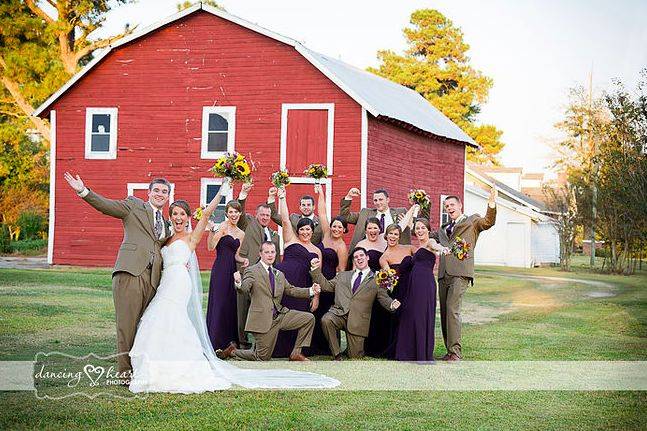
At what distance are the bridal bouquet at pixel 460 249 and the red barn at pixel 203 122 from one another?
12994 millimetres

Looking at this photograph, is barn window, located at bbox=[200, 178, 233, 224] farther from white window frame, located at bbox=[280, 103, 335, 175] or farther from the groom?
the groom

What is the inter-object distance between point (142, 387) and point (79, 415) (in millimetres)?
1045

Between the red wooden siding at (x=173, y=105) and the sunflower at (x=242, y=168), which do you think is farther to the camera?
the red wooden siding at (x=173, y=105)

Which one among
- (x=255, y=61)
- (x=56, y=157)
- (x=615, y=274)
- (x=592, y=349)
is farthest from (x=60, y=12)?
(x=592, y=349)

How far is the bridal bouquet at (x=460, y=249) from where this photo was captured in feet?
32.9

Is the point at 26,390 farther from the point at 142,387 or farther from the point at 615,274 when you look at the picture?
the point at 615,274

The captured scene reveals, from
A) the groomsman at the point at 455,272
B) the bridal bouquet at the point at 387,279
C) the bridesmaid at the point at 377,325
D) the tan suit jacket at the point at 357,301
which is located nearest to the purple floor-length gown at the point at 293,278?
the tan suit jacket at the point at 357,301

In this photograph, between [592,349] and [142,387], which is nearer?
[142,387]

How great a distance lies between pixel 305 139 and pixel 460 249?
14139 millimetres

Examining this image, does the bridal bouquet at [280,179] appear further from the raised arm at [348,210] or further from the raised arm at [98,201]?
the raised arm at [98,201]

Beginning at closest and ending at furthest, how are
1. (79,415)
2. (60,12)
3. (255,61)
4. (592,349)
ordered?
(79,415) < (592,349) < (255,61) < (60,12)

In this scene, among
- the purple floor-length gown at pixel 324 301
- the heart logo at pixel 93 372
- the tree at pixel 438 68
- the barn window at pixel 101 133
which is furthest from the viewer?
the tree at pixel 438 68

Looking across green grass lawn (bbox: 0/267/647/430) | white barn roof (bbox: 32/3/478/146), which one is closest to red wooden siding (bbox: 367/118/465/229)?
white barn roof (bbox: 32/3/478/146)

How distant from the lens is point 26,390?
760 centimetres
